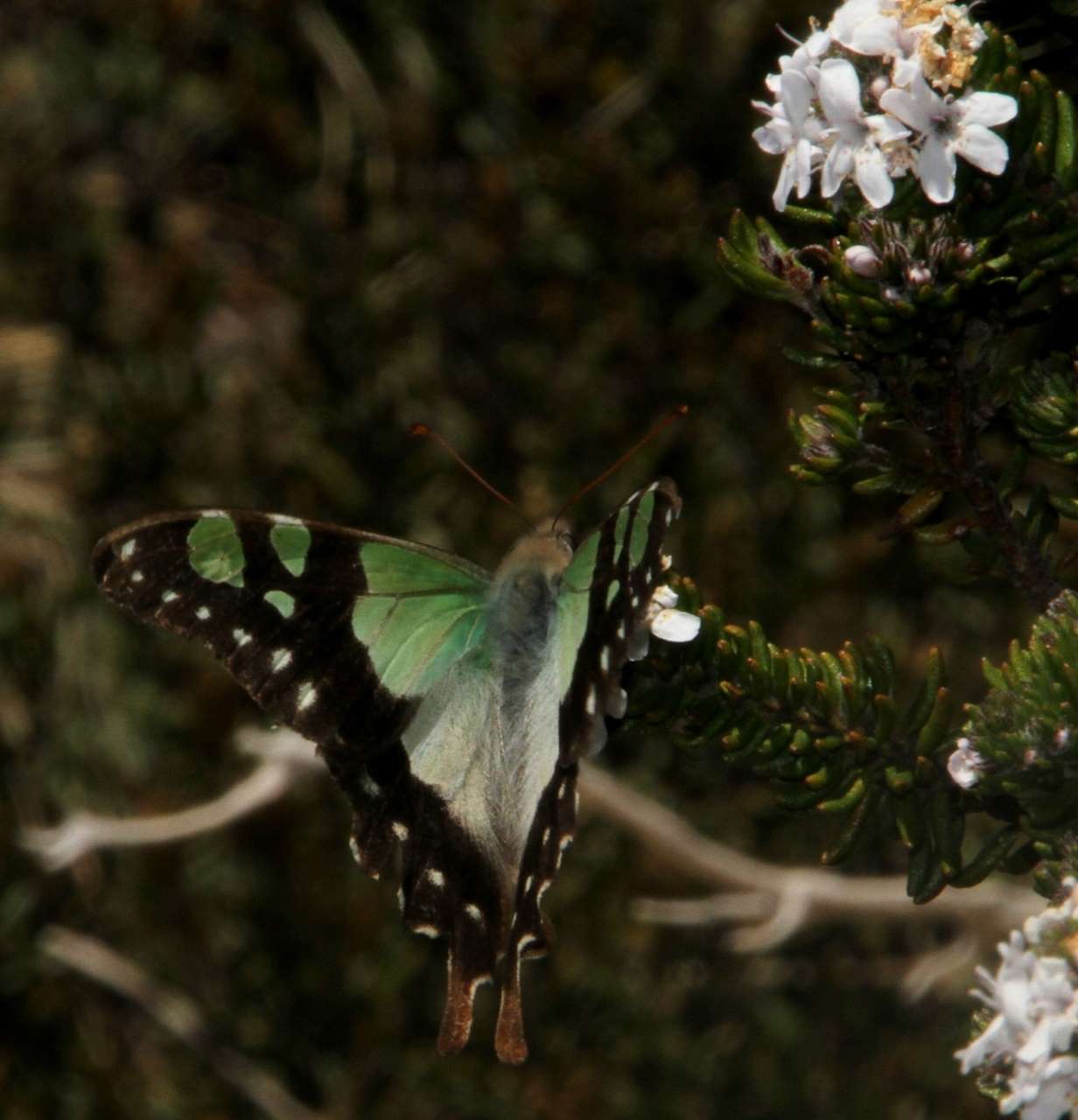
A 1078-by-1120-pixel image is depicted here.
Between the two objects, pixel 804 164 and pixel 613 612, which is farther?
pixel 613 612

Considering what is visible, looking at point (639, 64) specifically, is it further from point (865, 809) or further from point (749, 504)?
point (865, 809)

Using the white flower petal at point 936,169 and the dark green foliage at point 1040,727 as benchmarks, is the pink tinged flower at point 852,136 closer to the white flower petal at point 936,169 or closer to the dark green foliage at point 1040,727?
the white flower petal at point 936,169

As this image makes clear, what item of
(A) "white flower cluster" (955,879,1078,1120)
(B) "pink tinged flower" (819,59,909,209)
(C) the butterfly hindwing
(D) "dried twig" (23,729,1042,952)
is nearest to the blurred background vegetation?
(D) "dried twig" (23,729,1042,952)

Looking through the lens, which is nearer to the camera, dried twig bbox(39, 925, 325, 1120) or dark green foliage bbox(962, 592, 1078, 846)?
dark green foliage bbox(962, 592, 1078, 846)

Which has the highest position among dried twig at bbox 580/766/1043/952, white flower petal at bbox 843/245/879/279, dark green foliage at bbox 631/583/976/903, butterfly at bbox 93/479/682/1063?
white flower petal at bbox 843/245/879/279

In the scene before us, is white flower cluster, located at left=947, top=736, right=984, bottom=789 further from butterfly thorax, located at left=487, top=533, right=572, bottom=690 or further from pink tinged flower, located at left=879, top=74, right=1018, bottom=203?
butterfly thorax, located at left=487, top=533, right=572, bottom=690

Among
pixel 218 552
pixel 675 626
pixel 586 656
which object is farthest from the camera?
pixel 218 552

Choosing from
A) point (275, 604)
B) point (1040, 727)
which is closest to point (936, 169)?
point (1040, 727)

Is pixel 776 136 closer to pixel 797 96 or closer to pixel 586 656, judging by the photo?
pixel 797 96
